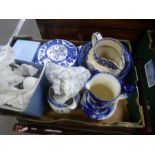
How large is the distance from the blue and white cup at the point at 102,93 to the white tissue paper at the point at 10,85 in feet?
0.51

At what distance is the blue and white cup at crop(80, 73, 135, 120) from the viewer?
23.4 inches

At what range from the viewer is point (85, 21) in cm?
72

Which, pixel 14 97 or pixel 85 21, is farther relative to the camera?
pixel 85 21

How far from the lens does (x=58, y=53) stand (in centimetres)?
70

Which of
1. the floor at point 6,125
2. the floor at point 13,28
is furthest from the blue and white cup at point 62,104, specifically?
the floor at point 13,28

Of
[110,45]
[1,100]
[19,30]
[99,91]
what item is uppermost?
[19,30]

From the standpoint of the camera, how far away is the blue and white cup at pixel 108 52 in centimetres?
65

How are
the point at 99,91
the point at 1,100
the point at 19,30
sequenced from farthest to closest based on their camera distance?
the point at 19,30 < the point at 99,91 < the point at 1,100

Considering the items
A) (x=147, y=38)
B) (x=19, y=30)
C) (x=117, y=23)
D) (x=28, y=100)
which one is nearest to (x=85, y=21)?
(x=117, y=23)

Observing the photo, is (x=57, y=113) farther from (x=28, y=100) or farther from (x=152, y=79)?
(x=152, y=79)

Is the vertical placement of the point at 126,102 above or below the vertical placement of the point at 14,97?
above

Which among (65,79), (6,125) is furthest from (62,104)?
(6,125)

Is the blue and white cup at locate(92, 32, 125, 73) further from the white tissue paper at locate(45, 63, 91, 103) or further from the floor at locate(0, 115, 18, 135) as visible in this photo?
the floor at locate(0, 115, 18, 135)
